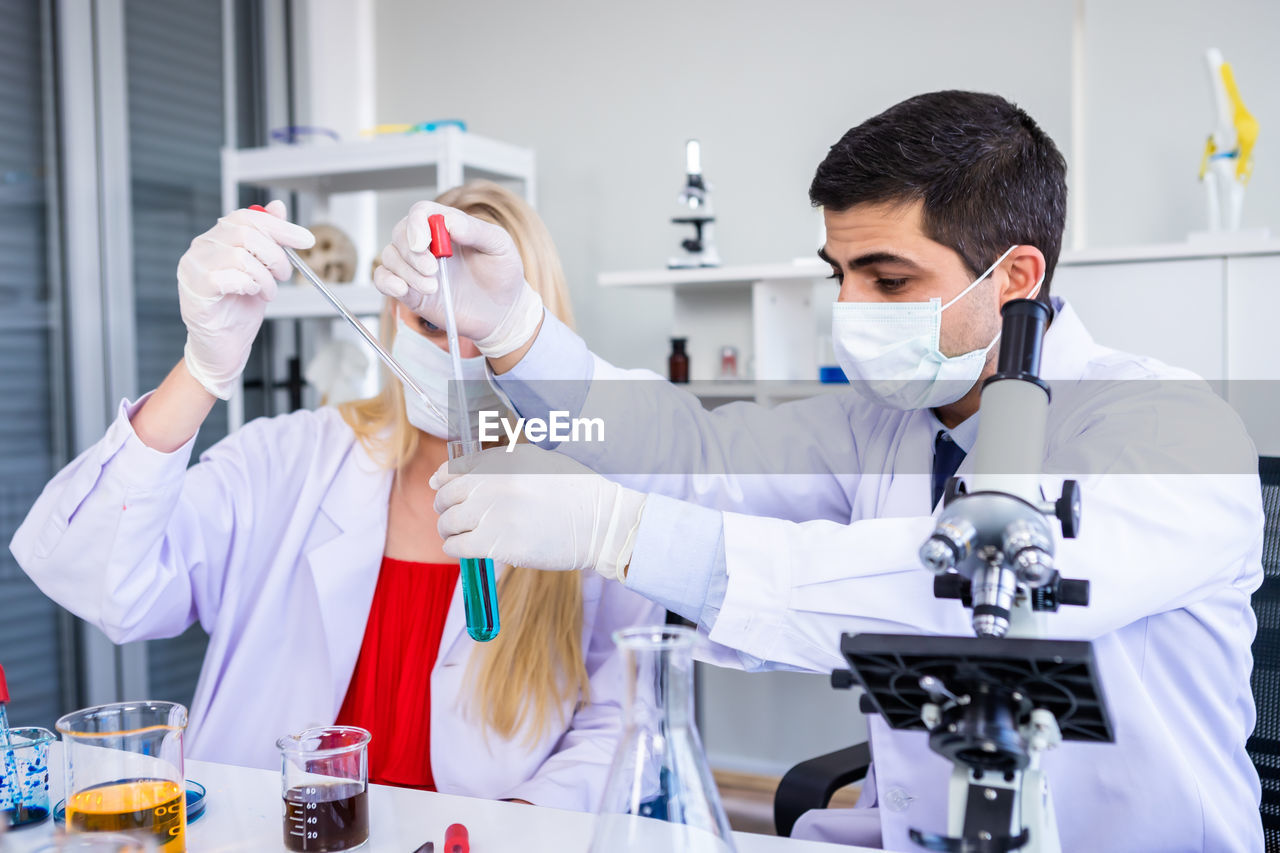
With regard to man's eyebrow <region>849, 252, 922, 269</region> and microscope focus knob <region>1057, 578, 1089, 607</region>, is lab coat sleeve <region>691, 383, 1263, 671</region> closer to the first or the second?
microscope focus knob <region>1057, 578, 1089, 607</region>

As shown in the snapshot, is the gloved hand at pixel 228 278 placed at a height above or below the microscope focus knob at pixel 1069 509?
above

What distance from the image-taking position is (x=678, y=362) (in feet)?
9.01

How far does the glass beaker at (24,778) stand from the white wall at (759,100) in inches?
86.5

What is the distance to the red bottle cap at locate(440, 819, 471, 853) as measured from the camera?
0.89 metres

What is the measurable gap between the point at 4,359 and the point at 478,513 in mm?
2127

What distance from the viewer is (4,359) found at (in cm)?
259

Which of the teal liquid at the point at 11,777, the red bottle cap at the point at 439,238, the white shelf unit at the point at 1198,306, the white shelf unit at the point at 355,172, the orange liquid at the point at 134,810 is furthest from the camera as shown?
the white shelf unit at the point at 355,172

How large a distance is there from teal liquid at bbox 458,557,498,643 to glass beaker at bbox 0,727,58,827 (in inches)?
16.3

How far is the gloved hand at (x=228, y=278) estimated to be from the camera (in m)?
1.20

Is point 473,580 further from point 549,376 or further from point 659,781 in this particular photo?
→ point 549,376

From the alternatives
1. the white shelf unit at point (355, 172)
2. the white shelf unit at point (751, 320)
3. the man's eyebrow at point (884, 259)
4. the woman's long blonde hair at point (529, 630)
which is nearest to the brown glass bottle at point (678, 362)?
the white shelf unit at point (751, 320)

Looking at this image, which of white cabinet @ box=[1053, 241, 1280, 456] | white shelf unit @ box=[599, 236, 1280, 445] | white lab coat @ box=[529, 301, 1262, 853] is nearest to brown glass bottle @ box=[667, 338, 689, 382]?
white shelf unit @ box=[599, 236, 1280, 445]

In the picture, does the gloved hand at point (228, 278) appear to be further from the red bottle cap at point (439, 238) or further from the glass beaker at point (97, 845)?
the glass beaker at point (97, 845)

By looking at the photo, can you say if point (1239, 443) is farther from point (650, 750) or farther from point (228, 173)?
point (228, 173)
